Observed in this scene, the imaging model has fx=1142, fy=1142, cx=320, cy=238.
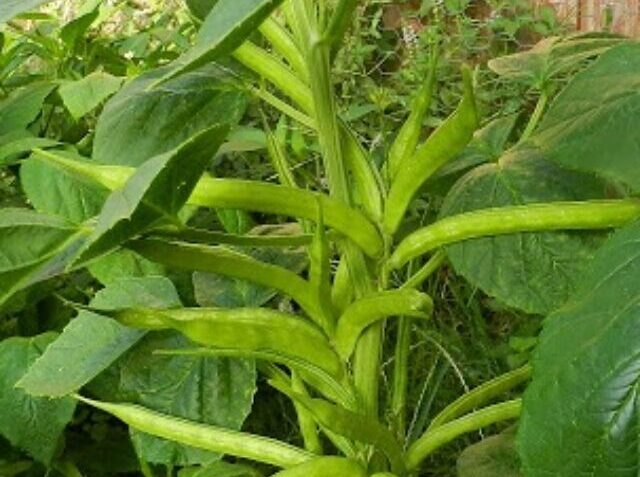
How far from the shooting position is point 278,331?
89cm

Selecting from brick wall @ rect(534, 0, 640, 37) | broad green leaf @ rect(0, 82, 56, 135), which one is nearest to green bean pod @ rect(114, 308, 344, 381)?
broad green leaf @ rect(0, 82, 56, 135)

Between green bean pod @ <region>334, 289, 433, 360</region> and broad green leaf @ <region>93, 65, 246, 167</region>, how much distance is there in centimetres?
21

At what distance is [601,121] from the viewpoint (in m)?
0.79

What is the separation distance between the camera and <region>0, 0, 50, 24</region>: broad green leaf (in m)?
0.61

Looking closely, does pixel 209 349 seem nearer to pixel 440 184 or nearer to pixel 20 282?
pixel 20 282

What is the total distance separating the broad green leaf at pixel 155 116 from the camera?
3.21ft

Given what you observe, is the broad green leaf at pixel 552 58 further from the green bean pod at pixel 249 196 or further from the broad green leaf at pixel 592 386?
the broad green leaf at pixel 592 386

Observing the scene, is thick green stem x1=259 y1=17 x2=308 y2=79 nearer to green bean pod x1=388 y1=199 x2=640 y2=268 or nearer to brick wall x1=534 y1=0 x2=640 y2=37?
green bean pod x1=388 y1=199 x2=640 y2=268

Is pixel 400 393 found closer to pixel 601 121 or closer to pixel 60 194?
pixel 601 121

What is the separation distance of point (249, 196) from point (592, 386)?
0.31 meters

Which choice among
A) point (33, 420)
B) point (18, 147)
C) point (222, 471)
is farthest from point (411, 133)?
point (18, 147)

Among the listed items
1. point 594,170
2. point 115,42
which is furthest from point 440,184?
point 115,42

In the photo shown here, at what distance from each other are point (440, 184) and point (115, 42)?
990 mm

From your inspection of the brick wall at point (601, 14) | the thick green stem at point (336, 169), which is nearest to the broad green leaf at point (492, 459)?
the thick green stem at point (336, 169)
